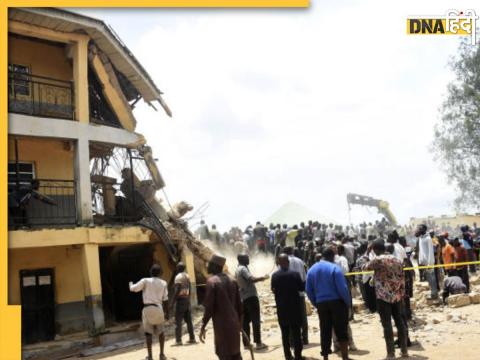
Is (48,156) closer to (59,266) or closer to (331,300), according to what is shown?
(59,266)

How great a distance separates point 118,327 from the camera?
15.3 meters

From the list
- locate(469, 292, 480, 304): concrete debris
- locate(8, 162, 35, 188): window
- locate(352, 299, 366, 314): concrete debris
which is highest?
locate(8, 162, 35, 188): window

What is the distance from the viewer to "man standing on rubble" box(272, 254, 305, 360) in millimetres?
8039

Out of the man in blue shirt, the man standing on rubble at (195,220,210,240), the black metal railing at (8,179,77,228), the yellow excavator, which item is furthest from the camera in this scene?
the yellow excavator

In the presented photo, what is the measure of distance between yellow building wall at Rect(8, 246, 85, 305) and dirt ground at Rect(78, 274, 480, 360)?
131 inches

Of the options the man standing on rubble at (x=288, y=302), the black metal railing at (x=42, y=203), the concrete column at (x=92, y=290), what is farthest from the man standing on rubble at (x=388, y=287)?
the black metal railing at (x=42, y=203)

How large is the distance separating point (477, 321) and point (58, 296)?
11.1m

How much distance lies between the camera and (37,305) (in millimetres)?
15117

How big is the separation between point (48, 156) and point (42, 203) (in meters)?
1.55

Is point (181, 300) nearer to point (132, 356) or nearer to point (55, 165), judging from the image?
point (132, 356)

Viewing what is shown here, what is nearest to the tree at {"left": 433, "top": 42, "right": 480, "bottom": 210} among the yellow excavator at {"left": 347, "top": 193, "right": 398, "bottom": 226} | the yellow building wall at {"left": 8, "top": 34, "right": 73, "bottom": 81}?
the yellow excavator at {"left": 347, "top": 193, "right": 398, "bottom": 226}

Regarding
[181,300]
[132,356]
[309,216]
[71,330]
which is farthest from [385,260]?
[309,216]

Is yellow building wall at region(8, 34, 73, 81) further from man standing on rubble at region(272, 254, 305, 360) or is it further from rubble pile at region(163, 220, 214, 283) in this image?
man standing on rubble at region(272, 254, 305, 360)

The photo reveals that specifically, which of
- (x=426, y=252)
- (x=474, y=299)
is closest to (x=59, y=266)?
(x=426, y=252)
